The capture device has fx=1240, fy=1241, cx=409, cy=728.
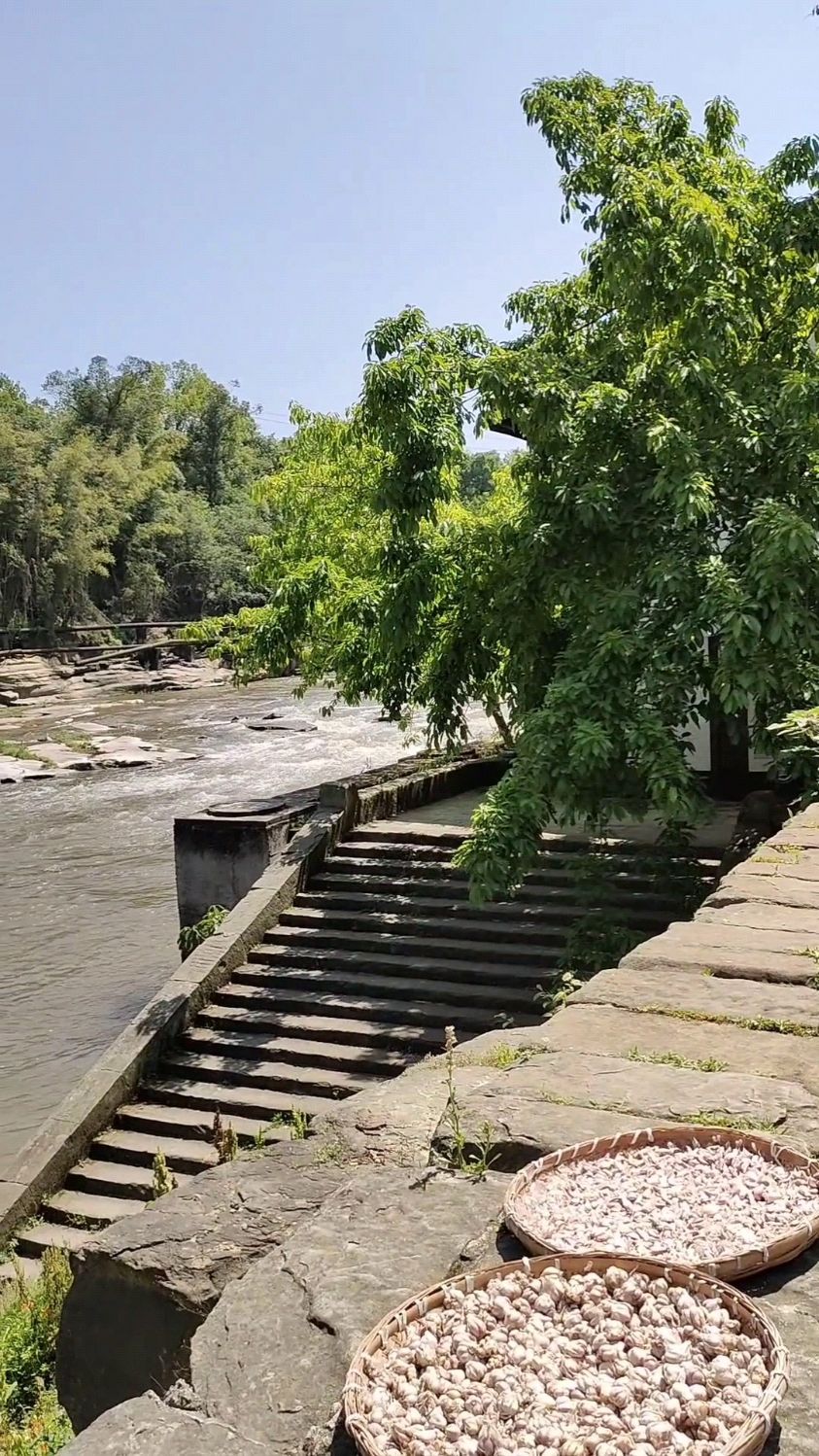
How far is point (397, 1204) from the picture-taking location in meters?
2.28

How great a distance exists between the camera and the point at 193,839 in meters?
12.2

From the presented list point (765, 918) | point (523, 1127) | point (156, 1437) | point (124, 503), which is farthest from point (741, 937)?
point (124, 503)

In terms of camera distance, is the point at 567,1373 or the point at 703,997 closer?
the point at 567,1373

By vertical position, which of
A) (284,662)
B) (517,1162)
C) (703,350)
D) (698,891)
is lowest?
(698,891)

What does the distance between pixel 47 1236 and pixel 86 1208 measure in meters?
0.30

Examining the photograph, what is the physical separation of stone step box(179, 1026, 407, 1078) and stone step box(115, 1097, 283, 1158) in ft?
1.80

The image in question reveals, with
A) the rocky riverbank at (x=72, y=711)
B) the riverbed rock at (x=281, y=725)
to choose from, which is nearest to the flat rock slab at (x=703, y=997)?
the rocky riverbank at (x=72, y=711)

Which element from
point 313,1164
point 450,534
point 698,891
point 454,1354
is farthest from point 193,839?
point 454,1354

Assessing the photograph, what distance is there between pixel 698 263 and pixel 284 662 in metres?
5.98

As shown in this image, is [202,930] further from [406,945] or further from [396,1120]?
[396,1120]

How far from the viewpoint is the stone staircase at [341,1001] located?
28.2 feet

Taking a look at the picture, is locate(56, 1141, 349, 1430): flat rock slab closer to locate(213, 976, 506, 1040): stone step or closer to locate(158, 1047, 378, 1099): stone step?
locate(158, 1047, 378, 1099): stone step

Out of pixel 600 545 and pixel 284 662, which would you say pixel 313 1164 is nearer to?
pixel 600 545

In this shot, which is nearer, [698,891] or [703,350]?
[703,350]
